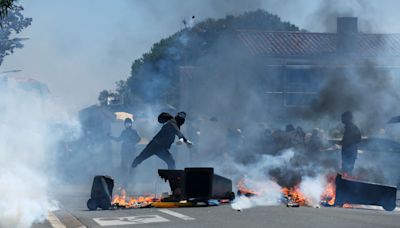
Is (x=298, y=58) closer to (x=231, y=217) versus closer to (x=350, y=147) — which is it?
(x=350, y=147)

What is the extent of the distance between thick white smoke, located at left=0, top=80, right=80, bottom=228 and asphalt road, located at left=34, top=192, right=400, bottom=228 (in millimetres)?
731

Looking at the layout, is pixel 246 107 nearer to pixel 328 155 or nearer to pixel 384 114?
pixel 384 114

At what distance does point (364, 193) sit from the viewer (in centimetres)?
1449

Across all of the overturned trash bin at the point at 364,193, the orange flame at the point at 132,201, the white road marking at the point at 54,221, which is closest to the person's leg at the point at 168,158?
the orange flame at the point at 132,201

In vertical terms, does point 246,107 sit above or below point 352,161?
above

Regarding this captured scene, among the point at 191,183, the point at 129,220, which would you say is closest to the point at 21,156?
the point at 129,220

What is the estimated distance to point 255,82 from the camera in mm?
39969

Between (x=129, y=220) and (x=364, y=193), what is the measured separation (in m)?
4.49

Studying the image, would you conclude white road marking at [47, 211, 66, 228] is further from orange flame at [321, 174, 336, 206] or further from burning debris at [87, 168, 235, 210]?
orange flame at [321, 174, 336, 206]

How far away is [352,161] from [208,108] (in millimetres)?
19089

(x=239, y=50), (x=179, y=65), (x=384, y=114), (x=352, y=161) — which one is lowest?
(x=352, y=161)

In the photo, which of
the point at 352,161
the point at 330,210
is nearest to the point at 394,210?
the point at 330,210

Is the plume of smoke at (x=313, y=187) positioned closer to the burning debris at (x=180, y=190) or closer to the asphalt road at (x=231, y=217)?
the asphalt road at (x=231, y=217)

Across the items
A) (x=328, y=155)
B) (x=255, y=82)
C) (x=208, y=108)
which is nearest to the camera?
(x=328, y=155)
